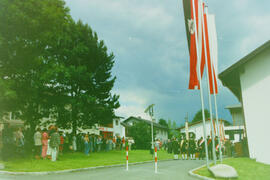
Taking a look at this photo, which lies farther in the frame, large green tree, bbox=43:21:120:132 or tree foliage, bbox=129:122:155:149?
tree foliage, bbox=129:122:155:149

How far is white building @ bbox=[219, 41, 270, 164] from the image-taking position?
15172mm

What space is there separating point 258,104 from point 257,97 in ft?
1.35

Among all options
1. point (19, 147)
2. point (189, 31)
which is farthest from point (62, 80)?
point (189, 31)

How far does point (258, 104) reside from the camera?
1560 centimetres

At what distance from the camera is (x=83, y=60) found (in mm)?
27062

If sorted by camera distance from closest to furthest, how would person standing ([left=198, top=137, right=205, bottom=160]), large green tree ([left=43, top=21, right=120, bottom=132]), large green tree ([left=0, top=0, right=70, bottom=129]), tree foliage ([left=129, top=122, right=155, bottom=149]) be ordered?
large green tree ([left=0, top=0, right=70, bottom=129]) < person standing ([left=198, top=137, right=205, bottom=160]) < large green tree ([left=43, top=21, right=120, bottom=132]) < tree foliage ([left=129, top=122, right=155, bottom=149])

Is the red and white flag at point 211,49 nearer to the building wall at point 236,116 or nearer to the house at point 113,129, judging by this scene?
the building wall at point 236,116

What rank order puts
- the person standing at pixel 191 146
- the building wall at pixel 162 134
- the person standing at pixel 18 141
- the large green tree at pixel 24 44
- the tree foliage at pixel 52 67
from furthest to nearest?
the building wall at pixel 162 134
the person standing at pixel 191 146
the tree foliage at pixel 52 67
the large green tree at pixel 24 44
the person standing at pixel 18 141

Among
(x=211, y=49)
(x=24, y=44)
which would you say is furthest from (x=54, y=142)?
(x=211, y=49)

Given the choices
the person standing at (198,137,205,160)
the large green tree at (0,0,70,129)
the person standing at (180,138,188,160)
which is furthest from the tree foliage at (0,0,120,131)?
the person standing at (198,137,205,160)

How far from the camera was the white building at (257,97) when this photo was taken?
15172 mm

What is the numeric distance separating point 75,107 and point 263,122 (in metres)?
16.7

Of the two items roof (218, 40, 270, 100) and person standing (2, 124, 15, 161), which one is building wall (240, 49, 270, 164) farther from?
person standing (2, 124, 15, 161)

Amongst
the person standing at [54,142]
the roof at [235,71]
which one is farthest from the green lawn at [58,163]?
the roof at [235,71]
